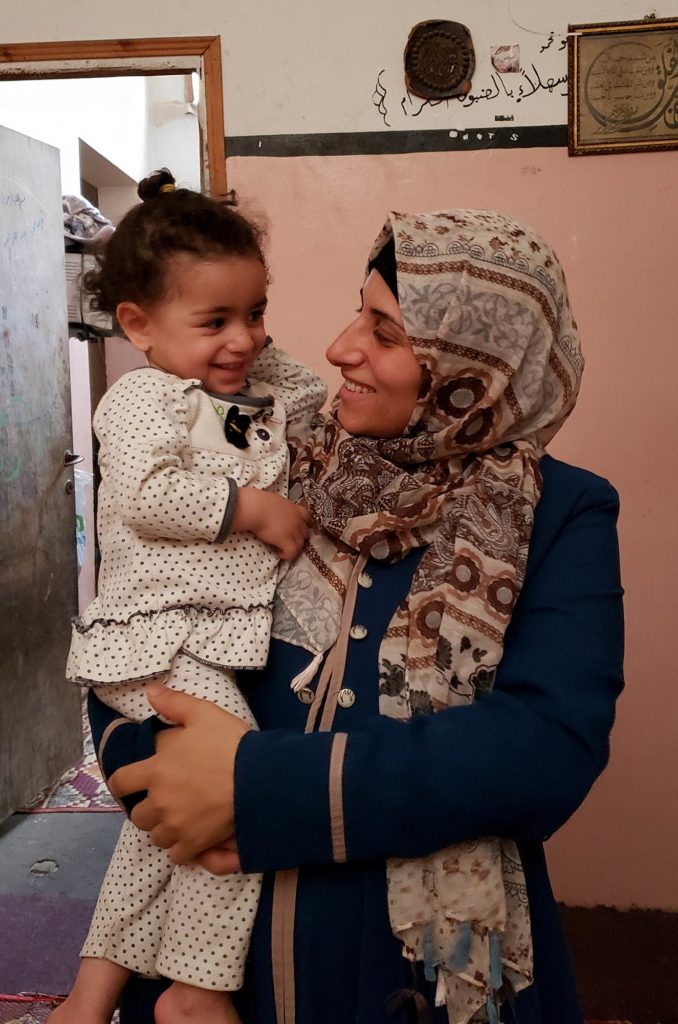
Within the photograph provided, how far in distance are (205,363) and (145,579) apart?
0.36m

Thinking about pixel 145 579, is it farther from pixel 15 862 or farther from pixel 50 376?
pixel 50 376

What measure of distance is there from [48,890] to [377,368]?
2477mm

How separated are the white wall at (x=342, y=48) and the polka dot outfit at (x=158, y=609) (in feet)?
5.21

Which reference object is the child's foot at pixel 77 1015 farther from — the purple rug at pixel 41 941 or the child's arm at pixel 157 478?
the purple rug at pixel 41 941

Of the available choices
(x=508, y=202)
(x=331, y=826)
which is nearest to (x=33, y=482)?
(x=508, y=202)

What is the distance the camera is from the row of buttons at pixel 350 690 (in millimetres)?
1045

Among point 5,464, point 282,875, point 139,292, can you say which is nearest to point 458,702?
point 282,875

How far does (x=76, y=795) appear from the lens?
11.6 feet

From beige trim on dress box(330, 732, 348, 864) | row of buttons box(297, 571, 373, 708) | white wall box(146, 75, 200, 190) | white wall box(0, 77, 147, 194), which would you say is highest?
white wall box(146, 75, 200, 190)

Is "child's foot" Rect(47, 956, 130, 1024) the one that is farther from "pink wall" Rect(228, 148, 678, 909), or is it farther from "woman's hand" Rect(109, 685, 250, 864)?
"pink wall" Rect(228, 148, 678, 909)

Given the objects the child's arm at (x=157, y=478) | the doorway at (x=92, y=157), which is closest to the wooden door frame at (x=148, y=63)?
the doorway at (x=92, y=157)

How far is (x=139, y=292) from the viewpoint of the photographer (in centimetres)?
139

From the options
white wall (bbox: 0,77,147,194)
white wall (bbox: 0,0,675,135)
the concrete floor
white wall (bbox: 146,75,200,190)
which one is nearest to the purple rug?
the concrete floor

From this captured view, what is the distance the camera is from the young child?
1.05 m
